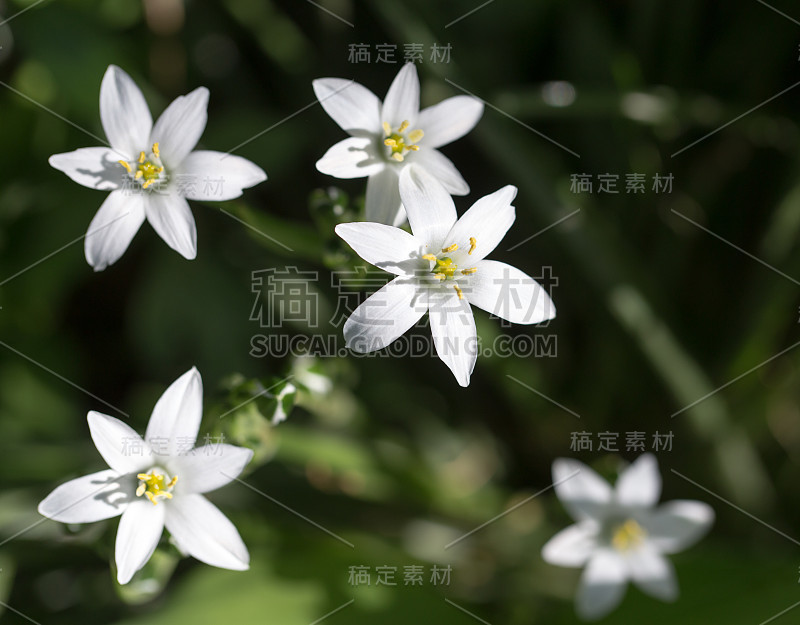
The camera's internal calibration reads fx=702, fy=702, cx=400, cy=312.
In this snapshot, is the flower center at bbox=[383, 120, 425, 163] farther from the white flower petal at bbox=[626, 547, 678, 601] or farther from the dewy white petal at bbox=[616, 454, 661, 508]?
the white flower petal at bbox=[626, 547, 678, 601]

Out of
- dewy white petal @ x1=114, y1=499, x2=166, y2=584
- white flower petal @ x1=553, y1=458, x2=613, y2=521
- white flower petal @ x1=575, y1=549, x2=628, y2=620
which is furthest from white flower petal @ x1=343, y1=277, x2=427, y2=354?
white flower petal @ x1=575, y1=549, x2=628, y2=620

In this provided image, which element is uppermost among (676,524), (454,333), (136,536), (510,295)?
(510,295)

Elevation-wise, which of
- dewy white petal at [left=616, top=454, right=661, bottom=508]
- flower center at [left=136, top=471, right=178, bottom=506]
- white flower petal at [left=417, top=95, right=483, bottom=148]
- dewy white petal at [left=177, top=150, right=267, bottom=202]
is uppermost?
white flower petal at [left=417, top=95, right=483, bottom=148]

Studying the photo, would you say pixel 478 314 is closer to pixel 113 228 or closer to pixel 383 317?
pixel 383 317

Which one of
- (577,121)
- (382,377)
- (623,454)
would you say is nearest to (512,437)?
(623,454)

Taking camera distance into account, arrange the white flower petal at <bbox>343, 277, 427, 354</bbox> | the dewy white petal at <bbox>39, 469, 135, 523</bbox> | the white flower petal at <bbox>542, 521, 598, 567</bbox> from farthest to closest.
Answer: the white flower petal at <bbox>542, 521, 598, 567</bbox>, the dewy white petal at <bbox>39, 469, 135, 523</bbox>, the white flower petal at <bbox>343, 277, 427, 354</bbox>

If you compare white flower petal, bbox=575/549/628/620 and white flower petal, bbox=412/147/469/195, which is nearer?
white flower petal, bbox=412/147/469/195

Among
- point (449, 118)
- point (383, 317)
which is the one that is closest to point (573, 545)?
point (383, 317)
